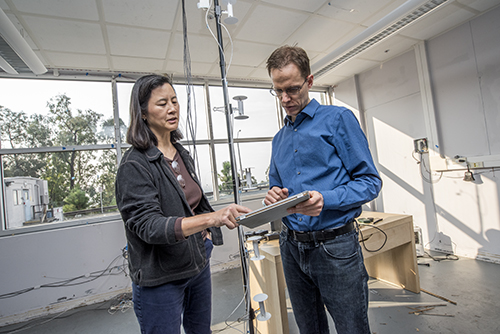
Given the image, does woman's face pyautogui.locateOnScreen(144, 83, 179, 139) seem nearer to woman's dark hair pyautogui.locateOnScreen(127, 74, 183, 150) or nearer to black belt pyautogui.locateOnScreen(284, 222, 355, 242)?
woman's dark hair pyautogui.locateOnScreen(127, 74, 183, 150)

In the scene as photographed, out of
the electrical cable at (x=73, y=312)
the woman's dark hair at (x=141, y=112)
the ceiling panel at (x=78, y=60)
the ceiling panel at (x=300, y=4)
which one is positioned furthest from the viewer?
the ceiling panel at (x=78, y=60)

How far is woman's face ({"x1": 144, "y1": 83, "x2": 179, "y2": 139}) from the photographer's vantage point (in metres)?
0.96

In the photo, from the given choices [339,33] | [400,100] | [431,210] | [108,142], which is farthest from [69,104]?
[431,210]

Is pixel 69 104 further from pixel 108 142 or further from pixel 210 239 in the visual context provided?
pixel 210 239

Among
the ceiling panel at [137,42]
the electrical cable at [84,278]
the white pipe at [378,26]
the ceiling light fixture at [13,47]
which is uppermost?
the ceiling panel at [137,42]

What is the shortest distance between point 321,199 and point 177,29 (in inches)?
97.6

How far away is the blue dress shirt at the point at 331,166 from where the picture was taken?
36.1 inches

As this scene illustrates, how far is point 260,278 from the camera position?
5.98 ft

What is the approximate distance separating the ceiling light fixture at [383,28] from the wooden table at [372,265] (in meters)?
1.85

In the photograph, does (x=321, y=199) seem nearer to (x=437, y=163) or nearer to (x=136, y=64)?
(x=136, y=64)

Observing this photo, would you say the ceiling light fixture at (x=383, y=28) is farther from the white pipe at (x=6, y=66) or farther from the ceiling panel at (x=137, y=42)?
the white pipe at (x=6, y=66)

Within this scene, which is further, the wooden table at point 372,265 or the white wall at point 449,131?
the white wall at point 449,131

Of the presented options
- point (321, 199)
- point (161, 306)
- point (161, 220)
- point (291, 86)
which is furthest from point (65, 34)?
point (321, 199)

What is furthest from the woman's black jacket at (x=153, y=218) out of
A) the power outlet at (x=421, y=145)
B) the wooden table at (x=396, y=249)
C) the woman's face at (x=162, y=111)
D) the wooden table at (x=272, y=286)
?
the power outlet at (x=421, y=145)
